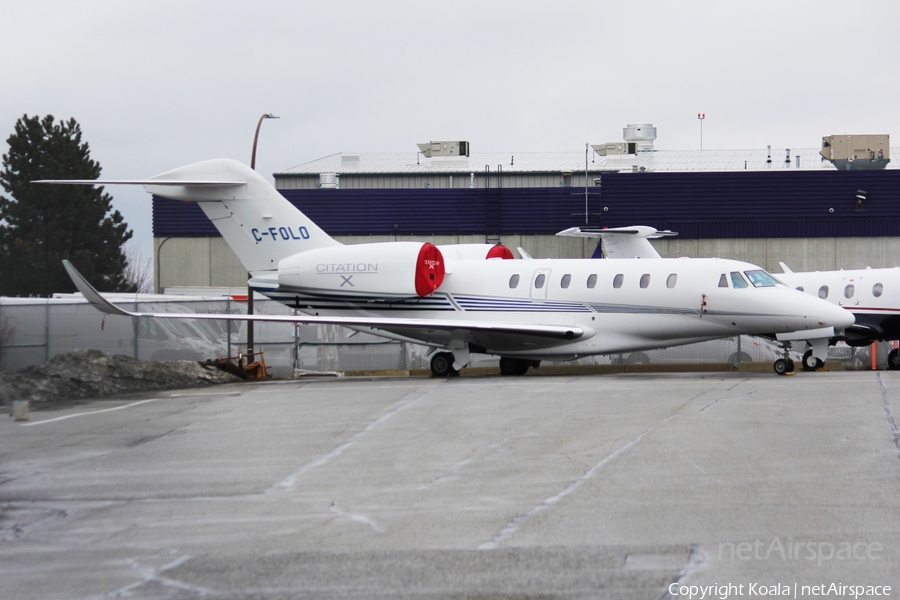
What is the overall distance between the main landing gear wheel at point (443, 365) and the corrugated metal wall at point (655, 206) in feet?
67.1

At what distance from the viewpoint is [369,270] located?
2480 cm

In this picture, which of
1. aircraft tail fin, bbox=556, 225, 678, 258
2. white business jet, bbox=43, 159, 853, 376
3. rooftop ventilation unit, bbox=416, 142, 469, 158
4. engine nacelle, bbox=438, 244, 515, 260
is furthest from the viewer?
rooftop ventilation unit, bbox=416, 142, 469, 158

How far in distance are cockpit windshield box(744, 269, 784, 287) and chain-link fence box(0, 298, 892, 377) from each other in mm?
6321

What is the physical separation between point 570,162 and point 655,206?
32.2 feet

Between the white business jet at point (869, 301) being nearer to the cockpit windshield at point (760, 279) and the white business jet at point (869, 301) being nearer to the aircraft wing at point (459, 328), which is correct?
the cockpit windshield at point (760, 279)

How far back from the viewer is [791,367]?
22.3 m

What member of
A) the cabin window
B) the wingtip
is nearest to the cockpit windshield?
the cabin window

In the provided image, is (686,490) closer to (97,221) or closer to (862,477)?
(862,477)

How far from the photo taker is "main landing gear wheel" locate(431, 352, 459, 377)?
25.2m

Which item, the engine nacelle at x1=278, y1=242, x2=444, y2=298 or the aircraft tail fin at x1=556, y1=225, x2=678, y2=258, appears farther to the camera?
the aircraft tail fin at x1=556, y1=225, x2=678, y2=258

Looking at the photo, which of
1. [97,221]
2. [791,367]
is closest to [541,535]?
[791,367]

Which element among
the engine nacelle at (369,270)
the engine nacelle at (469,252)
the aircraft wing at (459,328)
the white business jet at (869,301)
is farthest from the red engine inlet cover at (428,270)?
the white business jet at (869,301)

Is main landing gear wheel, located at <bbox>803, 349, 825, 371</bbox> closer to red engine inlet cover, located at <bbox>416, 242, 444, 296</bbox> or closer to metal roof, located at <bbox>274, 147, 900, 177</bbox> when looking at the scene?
red engine inlet cover, located at <bbox>416, 242, 444, 296</bbox>

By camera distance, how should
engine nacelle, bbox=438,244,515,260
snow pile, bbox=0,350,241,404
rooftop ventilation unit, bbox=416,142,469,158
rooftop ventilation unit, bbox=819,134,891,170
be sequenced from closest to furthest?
snow pile, bbox=0,350,241,404, engine nacelle, bbox=438,244,515,260, rooftop ventilation unit, bbox=819,134,891,170, rooftop ventilation unit, bbox=416,142,469,158
